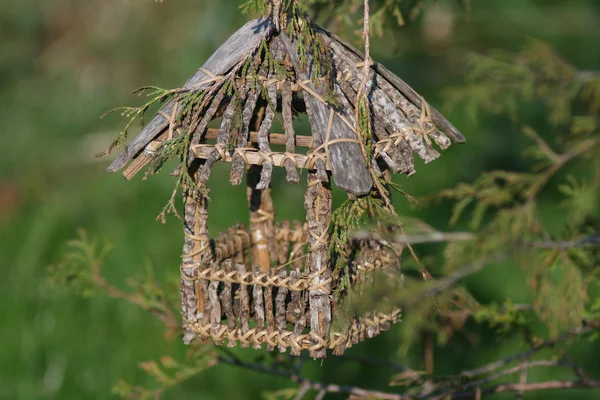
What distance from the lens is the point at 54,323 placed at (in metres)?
5.79

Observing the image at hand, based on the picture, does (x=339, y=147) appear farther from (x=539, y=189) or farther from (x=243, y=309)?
(x=539, y=189)

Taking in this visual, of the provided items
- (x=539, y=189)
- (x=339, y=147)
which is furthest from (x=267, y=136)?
(x=539, y=189)

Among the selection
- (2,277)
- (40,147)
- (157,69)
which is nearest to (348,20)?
(2,277)

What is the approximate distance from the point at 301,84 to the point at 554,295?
3.61 ft

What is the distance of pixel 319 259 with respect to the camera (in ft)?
8.00

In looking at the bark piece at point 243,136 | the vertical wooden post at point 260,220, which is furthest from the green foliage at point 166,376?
the bark piece at point 243,136

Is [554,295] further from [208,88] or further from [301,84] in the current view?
[208,88]

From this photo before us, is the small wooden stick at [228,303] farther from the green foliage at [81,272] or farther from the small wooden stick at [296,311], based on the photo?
the green foliage at [81,272]

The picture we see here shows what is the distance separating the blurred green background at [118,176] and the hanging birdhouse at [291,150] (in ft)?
3.42

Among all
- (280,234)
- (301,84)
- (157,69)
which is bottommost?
(280,234)

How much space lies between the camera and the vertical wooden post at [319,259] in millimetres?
2418

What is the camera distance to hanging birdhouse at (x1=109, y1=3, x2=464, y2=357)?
2326mm

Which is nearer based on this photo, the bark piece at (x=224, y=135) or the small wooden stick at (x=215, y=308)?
the bark piece at (x=224, y=135)

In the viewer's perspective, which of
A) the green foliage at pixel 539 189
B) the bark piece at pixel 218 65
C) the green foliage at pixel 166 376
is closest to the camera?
the bark piece at pixel 218 65
